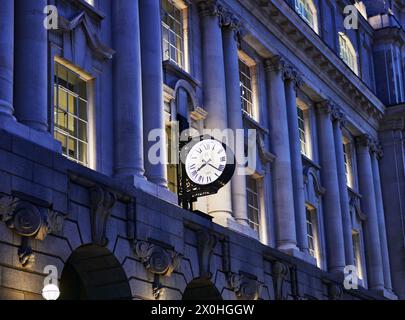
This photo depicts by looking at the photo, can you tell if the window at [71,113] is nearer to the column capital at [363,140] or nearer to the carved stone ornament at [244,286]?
the carved stone ornament at [244,286]

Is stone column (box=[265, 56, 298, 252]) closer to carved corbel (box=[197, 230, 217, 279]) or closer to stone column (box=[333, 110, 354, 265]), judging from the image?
stone column (box=[333, 110, 354, 265])

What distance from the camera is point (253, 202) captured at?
3422cm

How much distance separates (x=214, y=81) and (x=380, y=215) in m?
17.3

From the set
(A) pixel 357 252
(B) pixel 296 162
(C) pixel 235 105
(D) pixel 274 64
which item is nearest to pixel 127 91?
(C) pixel 235 105

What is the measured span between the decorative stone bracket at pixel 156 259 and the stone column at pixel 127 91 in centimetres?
210

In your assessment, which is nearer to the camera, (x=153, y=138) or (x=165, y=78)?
(x=153, y=138)

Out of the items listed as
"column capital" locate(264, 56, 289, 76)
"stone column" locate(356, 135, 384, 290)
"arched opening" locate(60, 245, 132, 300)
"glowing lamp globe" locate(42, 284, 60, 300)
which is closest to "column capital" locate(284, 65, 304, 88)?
"column capital" locate(264, 56, 289, 76)

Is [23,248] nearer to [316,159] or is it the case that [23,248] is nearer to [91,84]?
[91,84]

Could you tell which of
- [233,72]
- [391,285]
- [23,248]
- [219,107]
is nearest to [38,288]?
[23,248]

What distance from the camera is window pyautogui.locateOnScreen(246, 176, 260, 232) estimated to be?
33781 millimetres

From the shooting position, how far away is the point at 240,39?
34500 mm

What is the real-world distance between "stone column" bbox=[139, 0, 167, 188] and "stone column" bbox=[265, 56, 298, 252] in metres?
9.00

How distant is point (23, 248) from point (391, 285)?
29842 mm

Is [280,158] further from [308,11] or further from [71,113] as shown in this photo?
[71,113]
